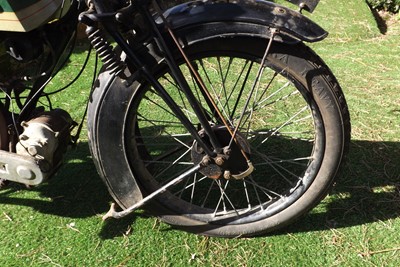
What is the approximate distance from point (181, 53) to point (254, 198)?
3.53 feet

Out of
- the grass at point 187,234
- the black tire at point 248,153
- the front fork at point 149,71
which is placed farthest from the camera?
the grass at point 187,234

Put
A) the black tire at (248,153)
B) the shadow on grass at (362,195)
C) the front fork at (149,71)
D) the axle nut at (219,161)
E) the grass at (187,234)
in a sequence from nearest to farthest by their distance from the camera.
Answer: the front fork at (149,71), the black tire at (248,153), the axle nut at (219,161), the grass at (187,234), the shadow on grass at (362,195)

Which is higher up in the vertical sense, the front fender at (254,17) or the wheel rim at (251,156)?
the front fender at (254,17)

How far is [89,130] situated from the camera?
2.08 m

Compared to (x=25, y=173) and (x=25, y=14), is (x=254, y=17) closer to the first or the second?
(x=25, y=14)

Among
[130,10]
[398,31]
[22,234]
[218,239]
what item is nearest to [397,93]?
[398,31]

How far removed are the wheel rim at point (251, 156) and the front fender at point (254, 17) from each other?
0.18 meters

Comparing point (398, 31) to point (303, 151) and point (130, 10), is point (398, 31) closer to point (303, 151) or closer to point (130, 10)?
point (303, 151)

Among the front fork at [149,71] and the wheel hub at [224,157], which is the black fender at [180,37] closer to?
the front fork at [149,71]

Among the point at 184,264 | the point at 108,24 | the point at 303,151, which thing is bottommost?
the point at 303,151

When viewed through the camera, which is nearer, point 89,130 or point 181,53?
point 181,53

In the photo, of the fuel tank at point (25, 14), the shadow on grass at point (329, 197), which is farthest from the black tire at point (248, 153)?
the fuel tank at point (25, 14)

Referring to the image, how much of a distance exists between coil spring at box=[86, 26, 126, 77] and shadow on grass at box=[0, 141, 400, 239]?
3.16ft

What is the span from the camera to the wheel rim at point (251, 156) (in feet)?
7.02
